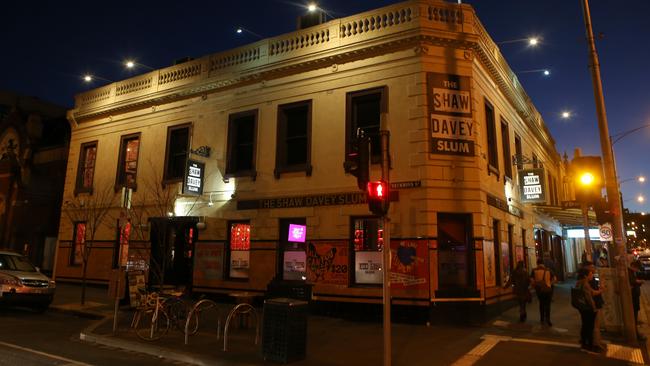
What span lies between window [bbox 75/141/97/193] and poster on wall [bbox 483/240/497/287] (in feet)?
57.8

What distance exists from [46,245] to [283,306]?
20409 mm

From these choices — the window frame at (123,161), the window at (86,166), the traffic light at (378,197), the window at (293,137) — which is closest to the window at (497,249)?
the window at (293,137)

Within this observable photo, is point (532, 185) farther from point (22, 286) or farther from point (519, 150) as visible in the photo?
point (22, 286)

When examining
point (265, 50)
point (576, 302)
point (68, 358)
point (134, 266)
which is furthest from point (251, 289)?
point (576, 302)

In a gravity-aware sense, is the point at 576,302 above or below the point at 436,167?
below

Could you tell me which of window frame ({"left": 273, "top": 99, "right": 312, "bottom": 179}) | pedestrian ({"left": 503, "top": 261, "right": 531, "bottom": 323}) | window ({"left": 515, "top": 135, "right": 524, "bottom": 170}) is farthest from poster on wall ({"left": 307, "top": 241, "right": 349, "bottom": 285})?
window ({"left": 515, "top": 135, "right": 524, "bottom": 170})

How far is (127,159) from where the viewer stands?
2006 cm

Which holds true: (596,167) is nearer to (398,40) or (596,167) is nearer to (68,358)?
(398,40)

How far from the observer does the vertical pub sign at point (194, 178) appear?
632 inches

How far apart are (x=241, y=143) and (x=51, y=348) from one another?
9.51 m

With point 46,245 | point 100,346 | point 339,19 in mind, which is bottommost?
point 100,346

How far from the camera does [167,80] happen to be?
1941cm

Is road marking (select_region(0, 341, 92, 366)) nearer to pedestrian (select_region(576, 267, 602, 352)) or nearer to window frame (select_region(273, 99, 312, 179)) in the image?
window frame (select_region(273, 99, 312, 179))

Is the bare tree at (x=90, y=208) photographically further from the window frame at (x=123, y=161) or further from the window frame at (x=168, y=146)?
the window frame at (x=168, y=146)
